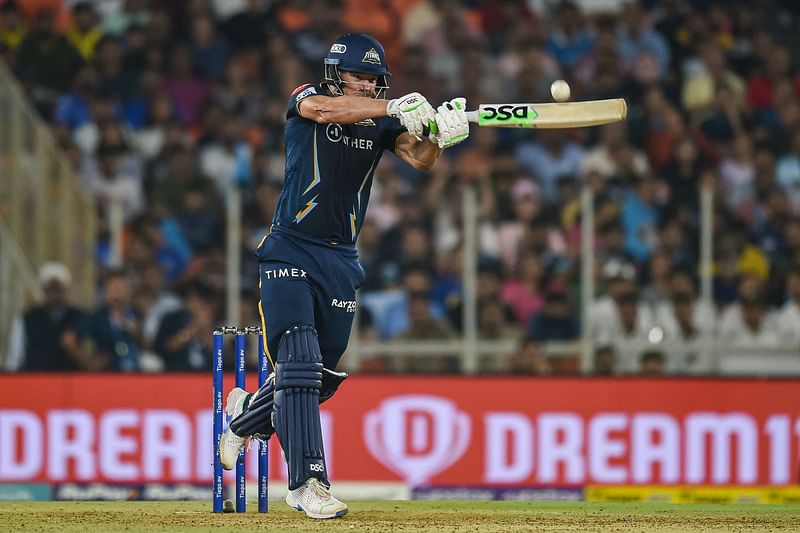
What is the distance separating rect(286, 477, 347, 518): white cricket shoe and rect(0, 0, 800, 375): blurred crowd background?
447cm

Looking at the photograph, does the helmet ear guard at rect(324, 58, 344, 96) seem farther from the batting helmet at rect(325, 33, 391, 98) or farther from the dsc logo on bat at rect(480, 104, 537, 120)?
the dsc logo on bat at rect(480, 104, 537, 120)

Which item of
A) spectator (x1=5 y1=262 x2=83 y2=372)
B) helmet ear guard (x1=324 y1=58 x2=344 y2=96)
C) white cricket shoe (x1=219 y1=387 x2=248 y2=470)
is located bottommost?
white cricket shoe (x1=219 y1=387 x2=248 y2=470)

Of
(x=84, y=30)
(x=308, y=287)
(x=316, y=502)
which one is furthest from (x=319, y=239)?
(x=84, y=30)

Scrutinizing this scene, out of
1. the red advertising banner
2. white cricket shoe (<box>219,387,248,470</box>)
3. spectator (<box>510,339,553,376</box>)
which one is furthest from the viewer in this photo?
spectator (<box>510,339,553,376</box>)

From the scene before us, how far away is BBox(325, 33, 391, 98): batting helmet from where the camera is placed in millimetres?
6484

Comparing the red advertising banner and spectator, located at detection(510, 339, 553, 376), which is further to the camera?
spectator, located at detection(510, 339, 553, 376)

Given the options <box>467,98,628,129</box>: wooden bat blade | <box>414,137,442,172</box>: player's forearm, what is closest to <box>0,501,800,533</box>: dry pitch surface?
<box>414,137,442,172</box>: player's forearm

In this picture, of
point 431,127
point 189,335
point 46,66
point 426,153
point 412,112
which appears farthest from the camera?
point 46,66

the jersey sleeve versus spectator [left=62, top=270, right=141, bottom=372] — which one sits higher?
the jersey sleeve

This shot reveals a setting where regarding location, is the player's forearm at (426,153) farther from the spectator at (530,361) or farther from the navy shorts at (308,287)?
the spectator at (530,361)

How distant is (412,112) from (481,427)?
4.87m

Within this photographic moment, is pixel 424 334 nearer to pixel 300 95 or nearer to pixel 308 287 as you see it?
pixel 308 287

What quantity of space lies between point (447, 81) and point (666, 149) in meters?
2.17

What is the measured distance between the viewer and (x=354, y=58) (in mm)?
6480
